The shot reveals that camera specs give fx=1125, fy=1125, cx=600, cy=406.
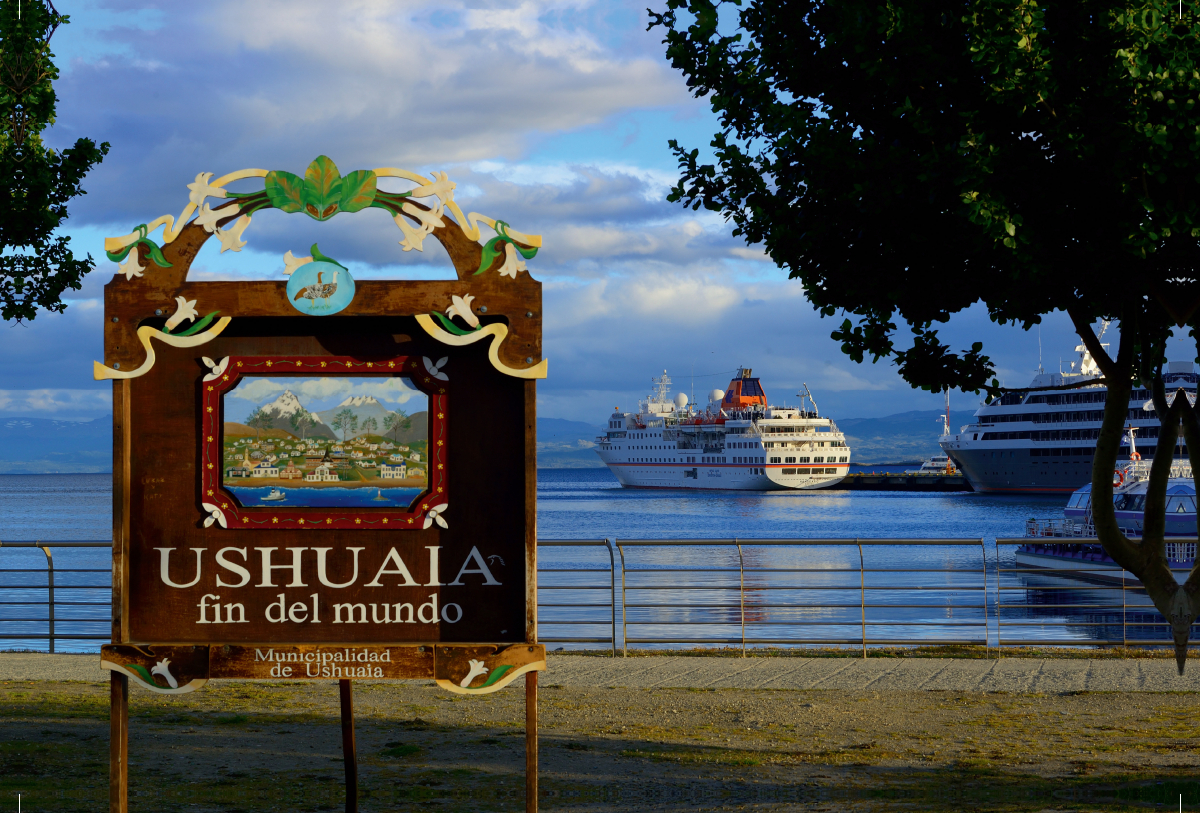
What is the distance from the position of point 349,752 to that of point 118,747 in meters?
1.34

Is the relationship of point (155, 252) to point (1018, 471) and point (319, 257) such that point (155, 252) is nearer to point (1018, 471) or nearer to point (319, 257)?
point (319, 257)

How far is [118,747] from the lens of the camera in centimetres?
510

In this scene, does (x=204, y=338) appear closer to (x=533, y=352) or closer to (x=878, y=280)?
(x=533, y=352)

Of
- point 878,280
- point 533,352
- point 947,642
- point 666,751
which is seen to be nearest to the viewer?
point 533,352

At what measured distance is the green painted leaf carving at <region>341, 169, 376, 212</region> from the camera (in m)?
5.04

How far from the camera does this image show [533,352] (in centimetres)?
509

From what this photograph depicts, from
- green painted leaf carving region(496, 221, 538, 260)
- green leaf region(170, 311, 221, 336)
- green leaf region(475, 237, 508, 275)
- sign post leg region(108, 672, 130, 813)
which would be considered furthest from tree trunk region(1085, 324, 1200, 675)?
sign post leg region(108, 672, 130, 813)

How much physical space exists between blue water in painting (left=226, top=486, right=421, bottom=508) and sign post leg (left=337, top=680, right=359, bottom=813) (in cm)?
127

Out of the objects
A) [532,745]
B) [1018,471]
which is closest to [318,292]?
[532,745]

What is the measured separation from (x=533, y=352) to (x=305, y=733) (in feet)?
14.0

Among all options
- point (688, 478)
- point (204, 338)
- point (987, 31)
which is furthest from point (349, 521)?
point (688, 478)

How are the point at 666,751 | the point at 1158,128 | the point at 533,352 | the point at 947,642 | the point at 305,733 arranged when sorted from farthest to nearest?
the point at 947,642, the point at 305,733, the point at 666,751, the point at 1158,128, the point at 533,352

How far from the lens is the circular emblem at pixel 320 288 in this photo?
198 inches

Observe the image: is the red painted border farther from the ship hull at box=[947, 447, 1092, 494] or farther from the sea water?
the ship hull at box=[947, 447, 1092, 494]
